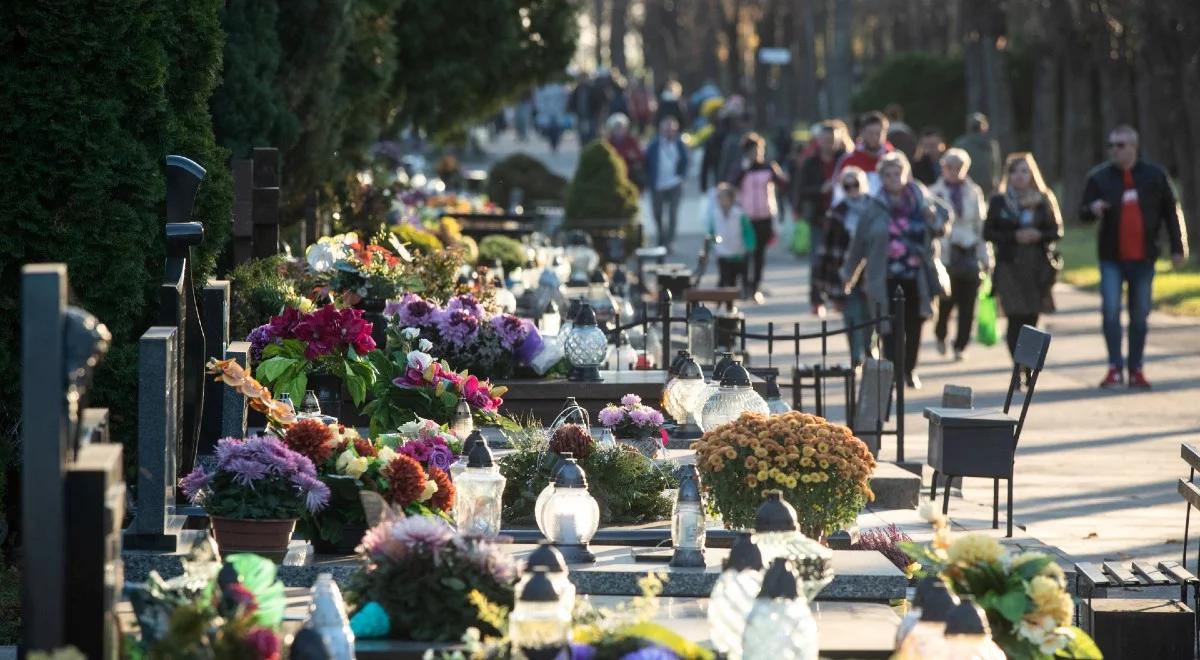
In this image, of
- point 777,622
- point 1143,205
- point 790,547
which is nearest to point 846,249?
point 1143,205

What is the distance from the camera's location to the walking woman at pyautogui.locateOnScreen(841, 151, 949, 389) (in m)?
15.8

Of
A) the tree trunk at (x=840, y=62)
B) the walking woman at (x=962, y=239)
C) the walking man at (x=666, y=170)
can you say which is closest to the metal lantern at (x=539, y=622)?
the walking woman at (x=962, y=239)

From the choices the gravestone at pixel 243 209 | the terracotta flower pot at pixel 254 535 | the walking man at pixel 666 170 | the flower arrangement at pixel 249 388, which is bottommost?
the terracotta flower pot at pixel 254 535

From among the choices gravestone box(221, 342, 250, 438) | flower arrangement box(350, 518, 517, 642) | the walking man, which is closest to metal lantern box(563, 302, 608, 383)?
gravestone box(221, 342, 250, 438)

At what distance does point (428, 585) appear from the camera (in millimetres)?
6164

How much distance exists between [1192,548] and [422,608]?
20.1 feet

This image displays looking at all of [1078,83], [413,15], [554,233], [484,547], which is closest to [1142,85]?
[1078,83]

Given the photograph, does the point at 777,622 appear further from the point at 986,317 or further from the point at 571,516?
the point at 986,317

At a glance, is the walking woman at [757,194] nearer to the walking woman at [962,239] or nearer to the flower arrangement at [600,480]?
the walking woman at [962,239]

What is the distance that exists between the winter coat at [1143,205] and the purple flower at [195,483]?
1047 cm

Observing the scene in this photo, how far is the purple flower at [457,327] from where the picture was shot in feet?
37.2

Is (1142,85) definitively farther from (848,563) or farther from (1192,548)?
(848,563)

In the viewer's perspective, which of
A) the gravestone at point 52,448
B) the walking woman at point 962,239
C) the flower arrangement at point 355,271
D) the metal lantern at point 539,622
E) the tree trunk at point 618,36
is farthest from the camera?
the tree trunk at point 618,36

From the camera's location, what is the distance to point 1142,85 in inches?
1335
